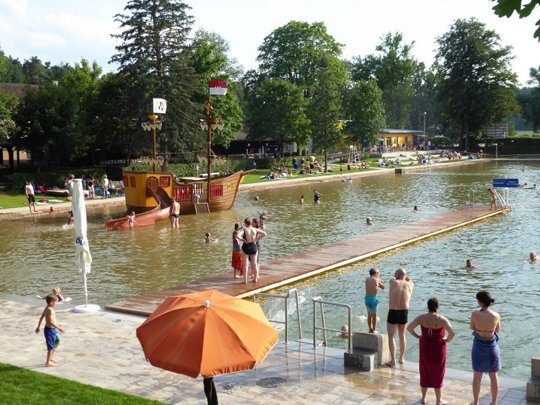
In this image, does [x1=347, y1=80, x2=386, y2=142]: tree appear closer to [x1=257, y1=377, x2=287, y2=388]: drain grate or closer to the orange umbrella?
[x1=257, y1=377, x2=287, y2=388]: drain grate

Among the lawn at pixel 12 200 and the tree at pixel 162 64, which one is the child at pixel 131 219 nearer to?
the lawn at pixel 12 200

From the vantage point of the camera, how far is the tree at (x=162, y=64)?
47.0 metres

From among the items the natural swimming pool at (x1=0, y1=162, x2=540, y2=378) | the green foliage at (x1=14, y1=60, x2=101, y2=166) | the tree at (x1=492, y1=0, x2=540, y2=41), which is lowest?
Answer: the natural swimming pool at (x1=0, y1=162, x2=540, y2=378)

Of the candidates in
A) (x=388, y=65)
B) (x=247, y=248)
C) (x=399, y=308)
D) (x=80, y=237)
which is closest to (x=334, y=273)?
(x=247, y=248)

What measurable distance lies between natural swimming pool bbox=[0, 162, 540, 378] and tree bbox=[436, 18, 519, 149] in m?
58.4

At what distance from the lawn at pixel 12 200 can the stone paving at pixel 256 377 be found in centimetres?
2674

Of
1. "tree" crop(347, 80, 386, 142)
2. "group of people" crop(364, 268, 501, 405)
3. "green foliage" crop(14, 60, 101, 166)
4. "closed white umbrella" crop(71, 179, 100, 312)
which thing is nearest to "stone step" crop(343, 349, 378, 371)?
"group of people" crop(364, 268, 501, 405)

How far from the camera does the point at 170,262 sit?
21.0m

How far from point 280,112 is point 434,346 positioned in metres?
57.8

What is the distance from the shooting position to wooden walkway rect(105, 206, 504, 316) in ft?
50.4

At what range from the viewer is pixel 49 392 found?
909cm

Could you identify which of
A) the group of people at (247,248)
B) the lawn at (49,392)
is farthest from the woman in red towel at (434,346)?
the group of people at (247,248)

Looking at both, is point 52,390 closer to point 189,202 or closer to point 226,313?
point 226,313

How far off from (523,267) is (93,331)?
13.7 meters
